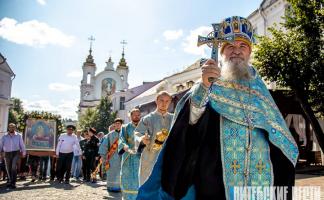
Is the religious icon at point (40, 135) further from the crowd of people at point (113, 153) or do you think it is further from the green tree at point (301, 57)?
the green tree at point (301, 57)

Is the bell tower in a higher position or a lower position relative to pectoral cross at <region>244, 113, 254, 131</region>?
higher

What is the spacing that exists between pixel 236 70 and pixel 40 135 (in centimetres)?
1241

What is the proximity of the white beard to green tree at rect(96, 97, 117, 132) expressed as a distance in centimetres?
5100

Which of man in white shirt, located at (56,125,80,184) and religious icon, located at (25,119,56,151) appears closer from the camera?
man in white shirt, located at (56,125,80,184)

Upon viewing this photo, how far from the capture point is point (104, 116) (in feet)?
176

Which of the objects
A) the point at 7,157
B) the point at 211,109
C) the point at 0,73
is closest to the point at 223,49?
the point at 211,109

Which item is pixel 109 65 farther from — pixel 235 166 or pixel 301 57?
pixel 235 166

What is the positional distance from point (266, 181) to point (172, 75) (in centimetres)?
3386

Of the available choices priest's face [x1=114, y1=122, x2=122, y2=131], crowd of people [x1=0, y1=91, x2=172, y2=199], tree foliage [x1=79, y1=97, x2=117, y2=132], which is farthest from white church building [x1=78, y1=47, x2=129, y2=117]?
priest's face [x1=114, y1=122, x2=122, y2=131]

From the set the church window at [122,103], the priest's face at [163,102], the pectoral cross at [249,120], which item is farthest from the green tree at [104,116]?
the pectoral cross at [249,120]

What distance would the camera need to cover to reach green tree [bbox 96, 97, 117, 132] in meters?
53.4

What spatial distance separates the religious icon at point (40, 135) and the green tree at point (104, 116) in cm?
3908

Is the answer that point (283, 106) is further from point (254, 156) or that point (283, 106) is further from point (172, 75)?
point (172, 75)

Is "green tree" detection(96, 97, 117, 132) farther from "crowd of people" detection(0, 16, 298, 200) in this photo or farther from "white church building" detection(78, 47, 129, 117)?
"crowd of people" detection(0, 16, 298, 200)
